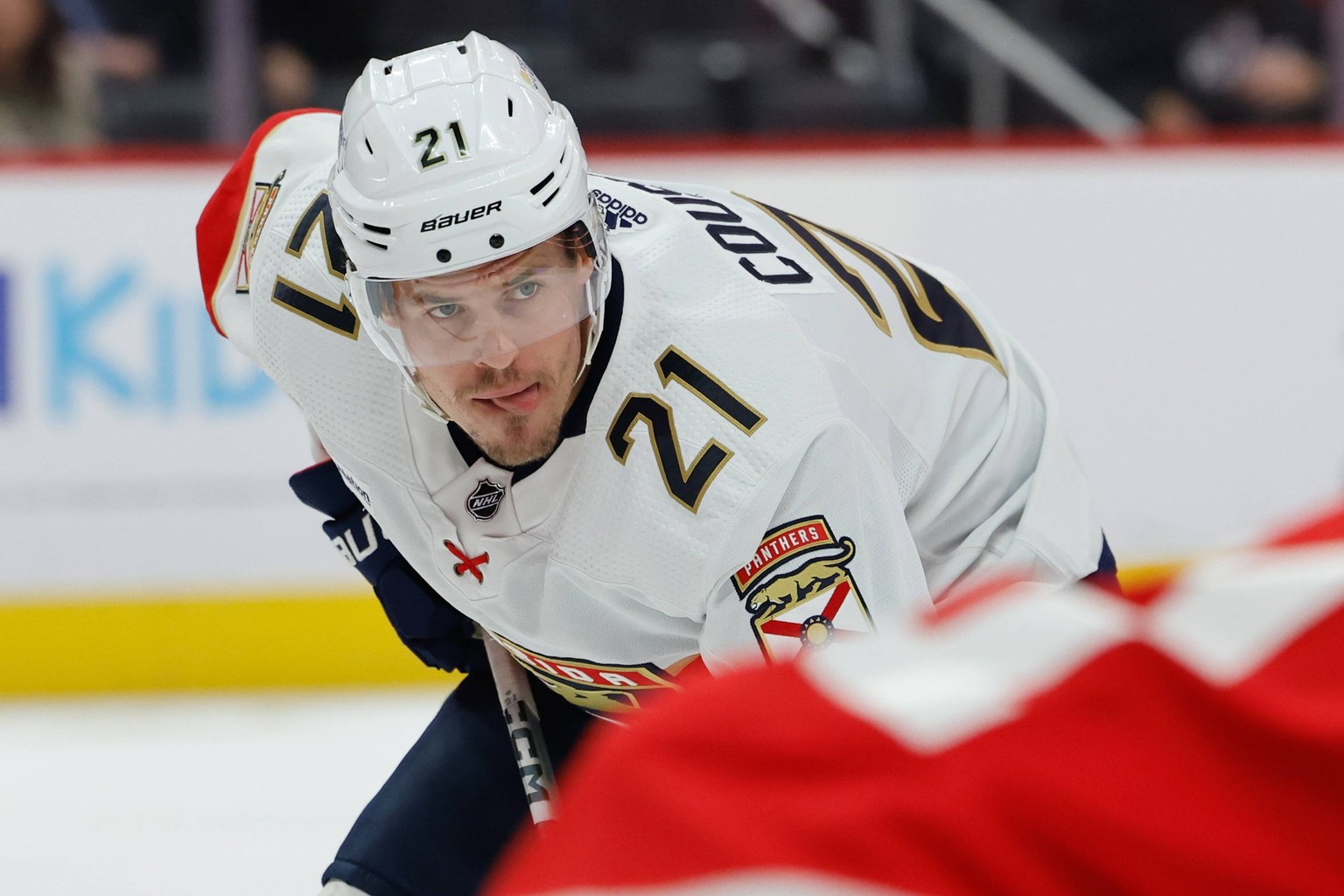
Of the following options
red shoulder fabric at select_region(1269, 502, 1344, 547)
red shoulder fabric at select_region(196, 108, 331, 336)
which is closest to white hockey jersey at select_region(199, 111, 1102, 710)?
red shoulder fabric at select_region(196, 108, 331, 336)

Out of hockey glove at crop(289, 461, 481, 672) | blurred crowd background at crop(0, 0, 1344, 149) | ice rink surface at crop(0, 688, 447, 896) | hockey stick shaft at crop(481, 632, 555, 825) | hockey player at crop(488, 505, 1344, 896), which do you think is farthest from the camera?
blurred crowd background at crop(0, 0, 1344, 149)

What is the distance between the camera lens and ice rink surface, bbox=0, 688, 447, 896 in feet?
8.65

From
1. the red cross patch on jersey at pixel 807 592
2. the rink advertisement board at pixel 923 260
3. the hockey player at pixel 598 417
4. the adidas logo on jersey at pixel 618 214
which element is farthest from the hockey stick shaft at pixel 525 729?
the rink advertisement board at pixel 923 260

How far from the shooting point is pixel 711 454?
1568 mm

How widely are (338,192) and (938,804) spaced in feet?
4.44

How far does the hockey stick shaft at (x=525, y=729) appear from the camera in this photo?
1.86 meters

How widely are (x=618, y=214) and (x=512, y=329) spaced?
0.27 m

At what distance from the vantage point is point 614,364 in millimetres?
1654

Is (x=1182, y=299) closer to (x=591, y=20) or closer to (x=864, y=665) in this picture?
(x=591, y=20)

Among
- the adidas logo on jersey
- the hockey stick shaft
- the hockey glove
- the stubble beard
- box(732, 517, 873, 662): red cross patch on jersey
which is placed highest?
the adidas logo on jersey

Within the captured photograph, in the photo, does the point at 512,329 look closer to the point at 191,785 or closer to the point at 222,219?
the point at 222,219

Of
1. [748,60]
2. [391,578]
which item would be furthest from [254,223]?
[748,60]

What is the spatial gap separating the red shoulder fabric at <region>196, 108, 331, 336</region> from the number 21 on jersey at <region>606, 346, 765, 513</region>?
0.79 meters

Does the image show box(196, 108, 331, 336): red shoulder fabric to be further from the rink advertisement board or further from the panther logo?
the rink advertisement board
